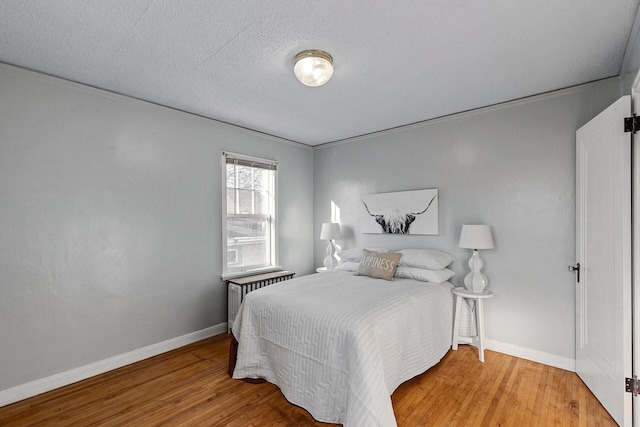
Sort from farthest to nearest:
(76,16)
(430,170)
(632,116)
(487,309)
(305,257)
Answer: (305,257), (430,170), (487,309), (632,116), (76,16)

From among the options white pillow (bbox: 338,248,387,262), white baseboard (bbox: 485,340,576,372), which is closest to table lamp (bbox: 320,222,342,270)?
white pillow (bbox: 338,248,387,262)

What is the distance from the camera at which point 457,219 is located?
341 cm

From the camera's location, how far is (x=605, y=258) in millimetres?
2146

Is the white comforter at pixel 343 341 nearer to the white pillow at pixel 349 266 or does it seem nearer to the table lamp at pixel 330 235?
the white pillow at pixel 349 266

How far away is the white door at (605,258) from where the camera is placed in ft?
6.33

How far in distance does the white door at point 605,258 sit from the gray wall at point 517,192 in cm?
18

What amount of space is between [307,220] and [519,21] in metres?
3.55

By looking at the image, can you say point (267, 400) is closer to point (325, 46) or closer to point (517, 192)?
point (325, 46)

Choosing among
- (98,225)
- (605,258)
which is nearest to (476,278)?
(605,258)

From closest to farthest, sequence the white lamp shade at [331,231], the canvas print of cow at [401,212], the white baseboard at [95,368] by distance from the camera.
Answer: the white baseboard at [95,368] → the canvas print of cow at [401,212] → the white lamp shade at [331,231]

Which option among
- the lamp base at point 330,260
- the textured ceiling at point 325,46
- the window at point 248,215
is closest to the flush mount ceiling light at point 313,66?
the textured ceiling at point 325,46

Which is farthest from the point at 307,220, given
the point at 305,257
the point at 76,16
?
the point at 76,16

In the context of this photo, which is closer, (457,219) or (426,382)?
(426,382)

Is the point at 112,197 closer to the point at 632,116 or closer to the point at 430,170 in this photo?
the point at 430,170
